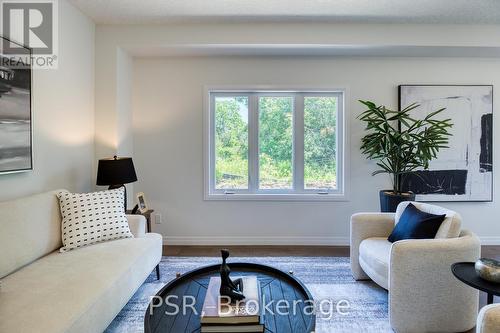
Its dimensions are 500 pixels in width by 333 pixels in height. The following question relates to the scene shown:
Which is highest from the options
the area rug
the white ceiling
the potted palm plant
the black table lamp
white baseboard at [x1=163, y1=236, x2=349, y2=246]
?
the white ceiling

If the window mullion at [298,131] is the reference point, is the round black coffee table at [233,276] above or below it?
below

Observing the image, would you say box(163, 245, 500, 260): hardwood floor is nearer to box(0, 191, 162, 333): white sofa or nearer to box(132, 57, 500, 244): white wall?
box(132, 57, 500, 244): white wall

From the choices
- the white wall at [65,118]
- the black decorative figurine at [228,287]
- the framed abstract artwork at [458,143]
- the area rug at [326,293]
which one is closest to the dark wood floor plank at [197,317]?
the black decorative figurine at [228,287]

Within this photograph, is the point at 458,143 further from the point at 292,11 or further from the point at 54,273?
the point at 54,273

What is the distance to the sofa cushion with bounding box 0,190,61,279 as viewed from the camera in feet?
5.40

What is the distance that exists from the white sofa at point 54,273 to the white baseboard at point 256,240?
1.18 meters

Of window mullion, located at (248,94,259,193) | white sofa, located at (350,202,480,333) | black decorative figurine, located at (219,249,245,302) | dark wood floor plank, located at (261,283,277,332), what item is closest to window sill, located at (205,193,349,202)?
window mullion, located at (248,94,259,193)

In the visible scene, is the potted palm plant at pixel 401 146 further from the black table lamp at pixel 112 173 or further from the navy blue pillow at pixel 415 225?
the black table lamp at pixel 112 173

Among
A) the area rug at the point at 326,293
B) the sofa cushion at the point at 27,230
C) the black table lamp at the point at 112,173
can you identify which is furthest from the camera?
the black table lamp at the point at 112,173

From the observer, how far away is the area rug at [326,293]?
6.20 feet

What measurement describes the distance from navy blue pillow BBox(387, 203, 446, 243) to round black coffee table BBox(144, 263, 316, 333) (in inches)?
45.3

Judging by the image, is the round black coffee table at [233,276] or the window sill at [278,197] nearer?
the round black coffee table at [233,276]

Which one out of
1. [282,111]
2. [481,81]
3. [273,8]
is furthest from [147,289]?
[481,81]

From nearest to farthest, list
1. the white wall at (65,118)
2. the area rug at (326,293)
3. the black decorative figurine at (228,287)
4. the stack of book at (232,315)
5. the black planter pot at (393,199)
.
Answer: the stack of book at (232,315) → the black decorative figurine at (228,287) → the area rug at (326,293) → the white wall at (65,118) → the black planter pot at (393,199)
